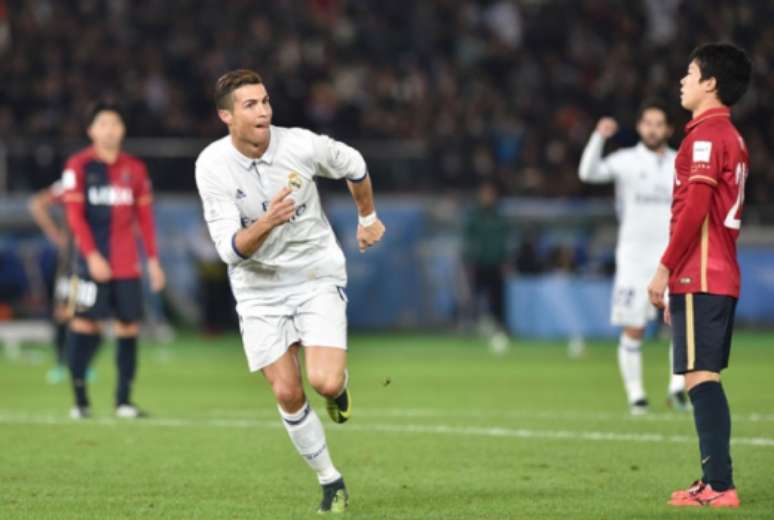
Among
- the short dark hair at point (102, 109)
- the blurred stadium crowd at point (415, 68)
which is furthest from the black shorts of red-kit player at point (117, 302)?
the blurred stadium crowd at point (415, 68)

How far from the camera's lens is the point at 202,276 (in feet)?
83.1

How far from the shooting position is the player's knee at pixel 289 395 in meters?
8.28

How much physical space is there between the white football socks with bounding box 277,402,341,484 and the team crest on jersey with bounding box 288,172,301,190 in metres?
1.15

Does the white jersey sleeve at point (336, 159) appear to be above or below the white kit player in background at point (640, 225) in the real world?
above

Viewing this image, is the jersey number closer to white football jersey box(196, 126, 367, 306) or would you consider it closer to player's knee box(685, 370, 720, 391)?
player's knee box(685, 370, 720, 391)

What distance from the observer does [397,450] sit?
1108 cm

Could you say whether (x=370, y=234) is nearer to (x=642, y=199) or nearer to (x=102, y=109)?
(x=102, y=109)

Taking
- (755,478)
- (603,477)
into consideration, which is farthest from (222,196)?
(755,478)

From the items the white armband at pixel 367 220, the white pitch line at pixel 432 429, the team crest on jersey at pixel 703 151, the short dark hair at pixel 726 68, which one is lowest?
the white pitch line at pixel 432 429

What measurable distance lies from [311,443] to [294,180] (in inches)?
53.7

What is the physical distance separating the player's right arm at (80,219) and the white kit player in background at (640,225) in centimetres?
409

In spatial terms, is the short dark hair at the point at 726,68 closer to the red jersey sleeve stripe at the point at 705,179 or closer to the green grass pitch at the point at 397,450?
the red jersey sleeve stripe at the point at 705,179

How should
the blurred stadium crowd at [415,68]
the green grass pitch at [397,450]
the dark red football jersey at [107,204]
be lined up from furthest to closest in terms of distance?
the blurred stadium crowd at [415,68], the dark red football jersey at [107,204], the green grass pitch at [397,450]

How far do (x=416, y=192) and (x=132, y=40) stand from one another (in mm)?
6267
